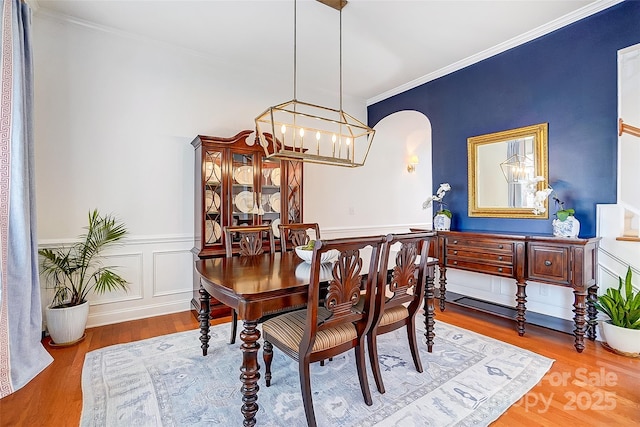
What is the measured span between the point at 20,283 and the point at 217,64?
8.91 feet

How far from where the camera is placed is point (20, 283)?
2074 millimetres

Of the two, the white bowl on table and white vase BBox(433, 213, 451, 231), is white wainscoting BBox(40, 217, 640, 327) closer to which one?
white vase BBox(433, 213, 451, 231)

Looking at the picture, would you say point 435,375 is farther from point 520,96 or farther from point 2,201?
point 2,201

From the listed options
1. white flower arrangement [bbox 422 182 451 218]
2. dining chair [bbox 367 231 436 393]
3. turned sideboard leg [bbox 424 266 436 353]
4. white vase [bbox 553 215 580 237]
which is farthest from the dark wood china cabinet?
white vase [bbox 553 215 580 237]

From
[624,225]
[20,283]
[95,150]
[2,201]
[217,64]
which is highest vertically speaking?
[217,64]

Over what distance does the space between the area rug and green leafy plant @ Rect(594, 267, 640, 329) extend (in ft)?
2.14

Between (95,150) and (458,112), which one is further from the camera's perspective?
(458,112)

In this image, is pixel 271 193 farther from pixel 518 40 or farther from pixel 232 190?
pixel 518 40

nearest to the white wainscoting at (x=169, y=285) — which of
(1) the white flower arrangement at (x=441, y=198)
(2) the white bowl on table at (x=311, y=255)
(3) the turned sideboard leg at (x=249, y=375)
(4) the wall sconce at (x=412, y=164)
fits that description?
(1) the white flower arrangement at (x=441, y=198)

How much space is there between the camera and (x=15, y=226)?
6.77ft

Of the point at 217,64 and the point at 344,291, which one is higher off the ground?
the point at 217,64

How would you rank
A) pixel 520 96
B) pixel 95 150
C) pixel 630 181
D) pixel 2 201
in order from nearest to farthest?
pixel 2 201 → pixel 630 181 → pixel 95 150 → pixel 520 96

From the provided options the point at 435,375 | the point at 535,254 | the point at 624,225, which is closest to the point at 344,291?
the point at 435,375

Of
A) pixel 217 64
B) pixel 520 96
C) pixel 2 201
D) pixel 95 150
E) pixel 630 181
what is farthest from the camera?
pixel 217 64
